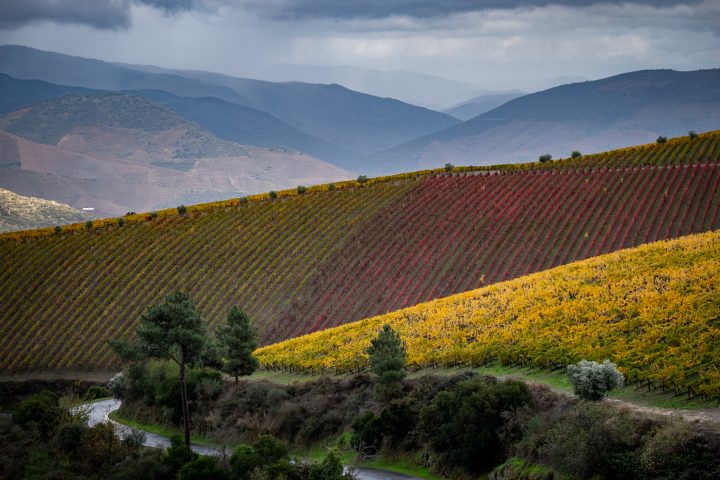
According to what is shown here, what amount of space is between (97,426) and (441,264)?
4057cm

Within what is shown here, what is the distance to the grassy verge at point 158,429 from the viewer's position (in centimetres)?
4712

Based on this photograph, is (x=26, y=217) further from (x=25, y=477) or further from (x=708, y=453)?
(x=708, y=453)

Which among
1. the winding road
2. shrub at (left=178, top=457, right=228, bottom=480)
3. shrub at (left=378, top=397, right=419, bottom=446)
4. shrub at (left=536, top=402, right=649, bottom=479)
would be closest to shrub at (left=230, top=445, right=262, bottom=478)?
shrub at (left=178, top=457, right=228, bottom=480)

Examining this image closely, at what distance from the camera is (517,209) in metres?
82.1

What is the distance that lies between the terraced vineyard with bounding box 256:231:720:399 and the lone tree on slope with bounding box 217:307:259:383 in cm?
387

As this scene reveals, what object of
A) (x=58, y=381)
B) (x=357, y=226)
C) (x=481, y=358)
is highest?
(x=357, y=226)

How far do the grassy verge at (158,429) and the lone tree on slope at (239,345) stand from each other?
12.6 feet

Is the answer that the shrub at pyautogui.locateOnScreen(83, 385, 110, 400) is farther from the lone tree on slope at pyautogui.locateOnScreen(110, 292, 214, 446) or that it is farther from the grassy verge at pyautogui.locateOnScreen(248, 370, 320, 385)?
the lone tree on slope at pyautogui.locateOnScreen(110, 292, 214, 446)

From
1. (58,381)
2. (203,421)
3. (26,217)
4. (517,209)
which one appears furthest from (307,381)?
(26,217)

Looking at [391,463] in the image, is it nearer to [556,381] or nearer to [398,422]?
[398,422]

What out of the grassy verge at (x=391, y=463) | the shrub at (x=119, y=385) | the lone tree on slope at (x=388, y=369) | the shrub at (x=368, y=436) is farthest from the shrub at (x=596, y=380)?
the shrub at (x=119, y=385)

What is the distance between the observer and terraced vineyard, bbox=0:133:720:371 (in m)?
72.3

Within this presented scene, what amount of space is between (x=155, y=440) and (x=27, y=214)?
143m

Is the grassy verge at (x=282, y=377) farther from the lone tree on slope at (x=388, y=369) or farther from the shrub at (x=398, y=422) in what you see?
the shrub at (x=398, y=422)
